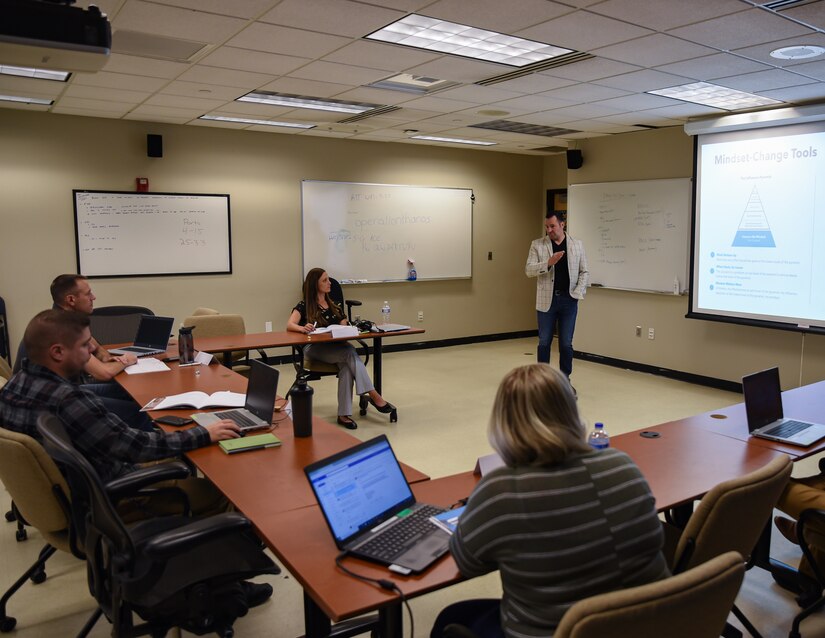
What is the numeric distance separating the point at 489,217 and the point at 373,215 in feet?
6.08

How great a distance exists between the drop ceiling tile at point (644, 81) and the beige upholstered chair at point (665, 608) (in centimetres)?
392

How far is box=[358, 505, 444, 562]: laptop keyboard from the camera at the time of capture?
1.67 metres

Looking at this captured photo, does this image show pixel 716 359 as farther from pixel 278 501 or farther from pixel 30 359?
pixel 30 359

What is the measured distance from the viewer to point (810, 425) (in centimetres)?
286

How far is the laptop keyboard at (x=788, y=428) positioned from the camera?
9.00 ft

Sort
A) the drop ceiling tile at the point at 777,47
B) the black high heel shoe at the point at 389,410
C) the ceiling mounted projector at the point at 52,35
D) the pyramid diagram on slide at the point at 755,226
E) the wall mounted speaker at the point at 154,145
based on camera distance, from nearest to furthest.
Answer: the ceiling mounted projector at the point at 52,35
the drop ceiling tile at the point at 777,47
the black high heel shoe at the point at 389,410
the pyramid diagram on slide at the point at 755,226
the wall mounted speaker at the point at 154,145

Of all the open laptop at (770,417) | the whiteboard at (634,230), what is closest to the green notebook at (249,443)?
the open laptop at (770,417)

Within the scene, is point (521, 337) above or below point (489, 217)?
below

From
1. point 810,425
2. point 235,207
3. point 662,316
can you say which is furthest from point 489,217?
point 810,425

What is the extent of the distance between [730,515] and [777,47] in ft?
10.6

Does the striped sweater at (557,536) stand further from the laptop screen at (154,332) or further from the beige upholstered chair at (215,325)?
the beige upholstered chair at (215,325)

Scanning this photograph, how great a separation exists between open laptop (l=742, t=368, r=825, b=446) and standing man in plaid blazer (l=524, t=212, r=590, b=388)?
3.17m

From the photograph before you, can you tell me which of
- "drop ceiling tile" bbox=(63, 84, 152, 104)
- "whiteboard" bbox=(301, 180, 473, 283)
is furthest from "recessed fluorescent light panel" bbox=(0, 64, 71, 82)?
"whiteboard" bbox=(301, 180, 473, 283)

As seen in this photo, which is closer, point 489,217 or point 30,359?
point 30,359
